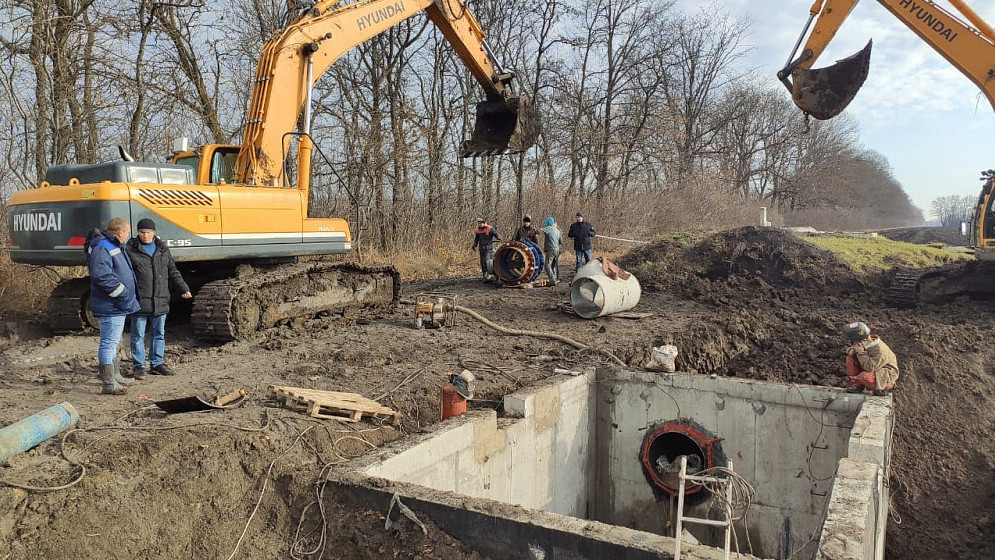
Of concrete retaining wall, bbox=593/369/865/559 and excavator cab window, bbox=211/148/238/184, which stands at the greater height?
excavator cab window, bbox=211/148/238/184

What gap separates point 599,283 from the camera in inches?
396

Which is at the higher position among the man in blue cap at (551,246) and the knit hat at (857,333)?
the man in blue cap at (551,246)

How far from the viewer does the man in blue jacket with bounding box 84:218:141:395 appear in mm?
5371

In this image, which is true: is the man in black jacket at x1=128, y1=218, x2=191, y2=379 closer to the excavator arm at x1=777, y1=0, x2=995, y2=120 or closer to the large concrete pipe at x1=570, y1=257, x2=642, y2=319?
the large concrete pipe at x1=570, y1=257, x2=642, y2=319

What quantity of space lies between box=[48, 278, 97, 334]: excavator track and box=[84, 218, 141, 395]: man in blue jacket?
2427 mm

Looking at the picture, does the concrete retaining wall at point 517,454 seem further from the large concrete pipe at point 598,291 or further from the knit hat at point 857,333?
the knit hat at point 857,333

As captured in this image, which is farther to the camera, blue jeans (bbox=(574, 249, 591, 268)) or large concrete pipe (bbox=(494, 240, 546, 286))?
blue jeans (bbox=(574, 249, 591, 268))

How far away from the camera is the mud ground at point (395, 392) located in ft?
12.7

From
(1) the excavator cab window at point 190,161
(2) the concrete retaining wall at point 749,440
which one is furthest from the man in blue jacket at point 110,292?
(2) the concrete retaining wall at point 749,440

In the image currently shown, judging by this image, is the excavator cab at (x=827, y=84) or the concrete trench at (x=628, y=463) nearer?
the concrete trench at (x=628, y=463)

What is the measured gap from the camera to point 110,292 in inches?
212

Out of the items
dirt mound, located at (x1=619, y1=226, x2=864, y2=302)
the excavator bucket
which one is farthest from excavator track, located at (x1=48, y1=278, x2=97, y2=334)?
dirt mound, located at (x1=619, y1=226, x2=864, y2=302)

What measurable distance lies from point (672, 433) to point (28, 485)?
6294 mm

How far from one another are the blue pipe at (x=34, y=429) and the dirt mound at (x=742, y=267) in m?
10.5
